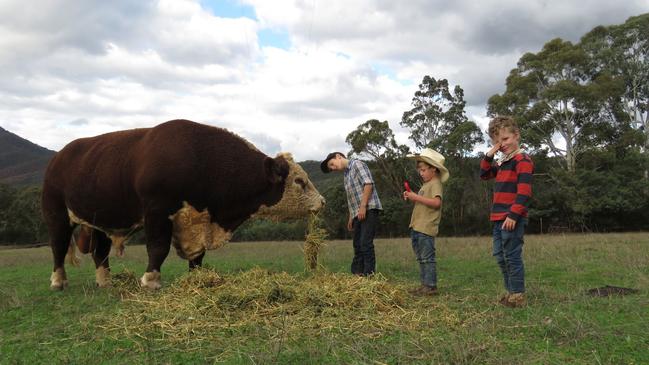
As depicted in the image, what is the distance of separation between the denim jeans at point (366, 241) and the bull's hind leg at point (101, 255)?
162 inches

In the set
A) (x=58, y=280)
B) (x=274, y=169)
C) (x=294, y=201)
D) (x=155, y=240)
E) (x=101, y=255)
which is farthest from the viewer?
(x=101, y=255)

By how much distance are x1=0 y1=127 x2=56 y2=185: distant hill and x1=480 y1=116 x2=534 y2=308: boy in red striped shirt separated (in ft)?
412

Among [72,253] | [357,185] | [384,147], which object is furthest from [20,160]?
[357,185]

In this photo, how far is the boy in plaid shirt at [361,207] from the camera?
7.72 meters

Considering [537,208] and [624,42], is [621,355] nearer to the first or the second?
[537,208]

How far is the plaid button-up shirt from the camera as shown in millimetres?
7900

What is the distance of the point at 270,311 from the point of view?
516 cm

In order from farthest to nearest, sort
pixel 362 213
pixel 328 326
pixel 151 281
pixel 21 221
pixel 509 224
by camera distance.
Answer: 1. pixel 21 221
2. pixel 362 213
3. pixel 151 281
4. pixel 509 224
5. pixel 328 326

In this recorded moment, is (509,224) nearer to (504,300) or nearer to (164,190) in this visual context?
(504,300)

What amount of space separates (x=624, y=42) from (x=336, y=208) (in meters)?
27.4

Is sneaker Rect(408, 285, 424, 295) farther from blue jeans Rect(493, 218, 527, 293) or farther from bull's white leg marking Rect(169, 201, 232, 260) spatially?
bull's white leg marking Rect(169, 201, 232, 260)

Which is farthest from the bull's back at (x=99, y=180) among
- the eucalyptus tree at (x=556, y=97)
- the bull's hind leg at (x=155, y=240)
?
the eucalyptus tree at (x=556, y=97)

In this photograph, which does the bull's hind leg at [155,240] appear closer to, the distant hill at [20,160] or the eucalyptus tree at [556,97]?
the eucalyptus tree at [556,97]

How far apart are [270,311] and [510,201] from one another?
9.92 ft
